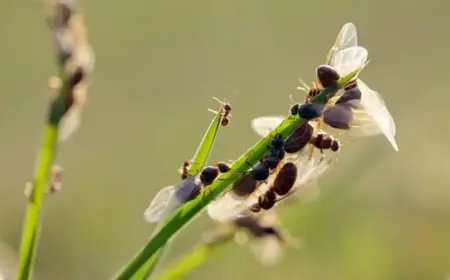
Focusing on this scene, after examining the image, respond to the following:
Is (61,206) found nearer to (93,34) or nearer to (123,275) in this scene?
(123,275)

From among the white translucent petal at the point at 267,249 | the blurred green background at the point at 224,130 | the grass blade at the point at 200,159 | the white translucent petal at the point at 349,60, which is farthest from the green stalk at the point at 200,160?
the blurred green background at the point at 224,130

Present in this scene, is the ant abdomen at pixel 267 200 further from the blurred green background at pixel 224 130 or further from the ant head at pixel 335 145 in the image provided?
the blurred green background at pixel 224 130

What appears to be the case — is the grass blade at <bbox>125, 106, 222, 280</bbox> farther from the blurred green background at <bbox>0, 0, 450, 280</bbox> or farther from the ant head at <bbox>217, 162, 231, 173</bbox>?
the blurred green background at <bbox>0, 0, 450, 280</bbox>

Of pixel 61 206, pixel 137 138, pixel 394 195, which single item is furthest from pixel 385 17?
pixel 61 206

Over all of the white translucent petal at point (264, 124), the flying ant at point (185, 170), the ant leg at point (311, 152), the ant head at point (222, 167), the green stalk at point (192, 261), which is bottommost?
the green stalk at point (192, 261)

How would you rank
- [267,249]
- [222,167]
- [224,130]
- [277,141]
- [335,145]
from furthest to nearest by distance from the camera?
[224,130], [267,249], [335,145], [222,167], [277,141]

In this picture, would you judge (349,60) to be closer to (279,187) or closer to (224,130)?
(279,187)

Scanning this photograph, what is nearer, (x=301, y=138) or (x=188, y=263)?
(x=301, y=138)

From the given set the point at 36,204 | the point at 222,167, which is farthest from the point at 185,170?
the point at 36,204
